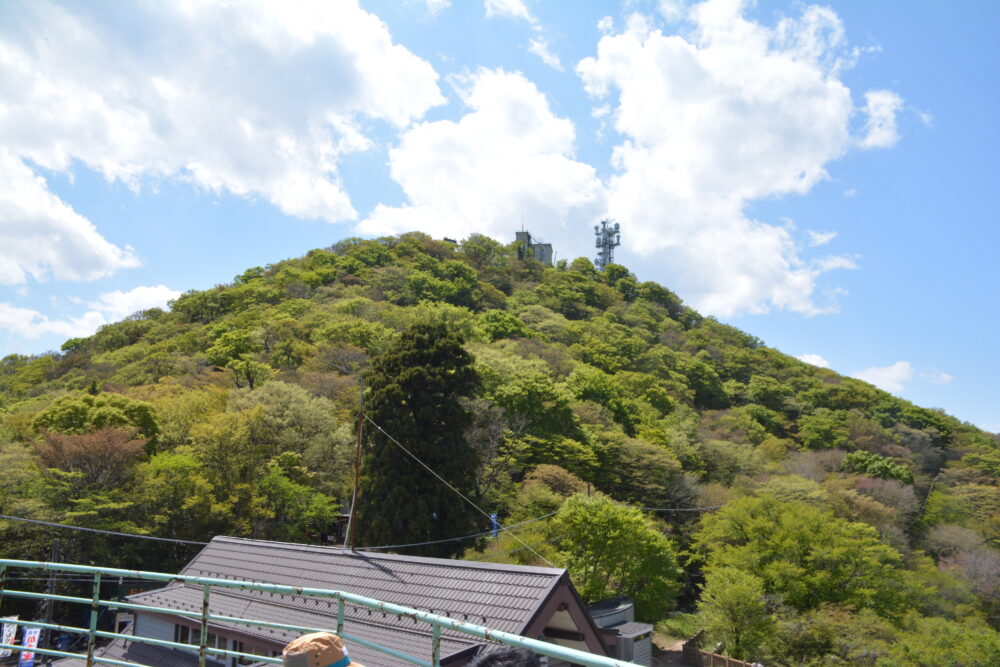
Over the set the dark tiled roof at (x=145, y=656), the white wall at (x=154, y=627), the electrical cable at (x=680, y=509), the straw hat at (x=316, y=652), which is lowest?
the dark tiled roof at (x=145, y=656)

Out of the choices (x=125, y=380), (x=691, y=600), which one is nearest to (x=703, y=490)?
(x=691, y=600)

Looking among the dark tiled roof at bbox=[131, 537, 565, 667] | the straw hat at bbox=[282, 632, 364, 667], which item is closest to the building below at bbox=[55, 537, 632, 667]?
the dark tiled roof at bbox=[131, 537, 565, 667]

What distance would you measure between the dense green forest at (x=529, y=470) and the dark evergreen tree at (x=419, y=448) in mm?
74

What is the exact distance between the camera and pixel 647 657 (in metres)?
17.2

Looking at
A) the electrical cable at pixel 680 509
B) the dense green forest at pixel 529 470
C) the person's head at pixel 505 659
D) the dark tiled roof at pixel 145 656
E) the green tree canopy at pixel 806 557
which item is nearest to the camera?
the person's head at pixel 505 659

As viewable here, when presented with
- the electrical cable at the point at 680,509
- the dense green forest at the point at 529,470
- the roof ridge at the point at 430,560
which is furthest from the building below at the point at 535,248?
the roof ridge at the point at 430,560

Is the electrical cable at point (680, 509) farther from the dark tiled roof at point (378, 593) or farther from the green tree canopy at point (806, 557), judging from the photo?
the dark tiled roof at point (378, 593)

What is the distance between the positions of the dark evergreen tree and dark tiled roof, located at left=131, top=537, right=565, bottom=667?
6.96 m

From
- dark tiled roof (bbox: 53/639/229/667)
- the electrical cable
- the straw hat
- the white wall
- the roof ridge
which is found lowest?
dark tiled roof (bbox: 53/639/229/667)

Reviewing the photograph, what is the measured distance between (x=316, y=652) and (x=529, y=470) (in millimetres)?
24665

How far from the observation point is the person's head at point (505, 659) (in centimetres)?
623

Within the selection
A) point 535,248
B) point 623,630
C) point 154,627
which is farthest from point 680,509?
A: point 535,248

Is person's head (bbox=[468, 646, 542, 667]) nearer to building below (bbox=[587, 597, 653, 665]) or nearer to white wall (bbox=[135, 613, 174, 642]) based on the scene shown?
white wall (bbox=[135, 613, 174, 642])

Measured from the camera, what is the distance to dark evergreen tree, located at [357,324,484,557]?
18.2 metres
